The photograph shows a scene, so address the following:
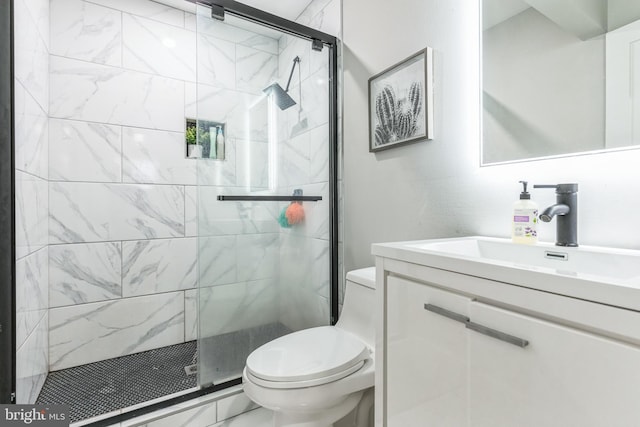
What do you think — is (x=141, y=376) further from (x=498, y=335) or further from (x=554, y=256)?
(x=554, y=256)

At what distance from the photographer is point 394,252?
801 millimetres

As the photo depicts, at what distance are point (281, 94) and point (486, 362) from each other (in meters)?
1.56

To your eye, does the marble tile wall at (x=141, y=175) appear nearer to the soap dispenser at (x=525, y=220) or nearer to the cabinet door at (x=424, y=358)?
the cabinet door at (x=424, y=358)

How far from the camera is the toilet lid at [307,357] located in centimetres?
103

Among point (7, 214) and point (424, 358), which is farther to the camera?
point (7, 214)

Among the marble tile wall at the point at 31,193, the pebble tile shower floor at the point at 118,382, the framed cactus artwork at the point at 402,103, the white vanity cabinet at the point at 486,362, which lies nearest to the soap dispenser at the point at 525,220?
the white vanity cabinet at the point at 486,362

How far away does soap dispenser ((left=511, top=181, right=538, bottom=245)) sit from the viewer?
869mm

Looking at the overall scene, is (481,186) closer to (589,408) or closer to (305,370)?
(589,408)

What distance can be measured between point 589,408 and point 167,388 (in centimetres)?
173

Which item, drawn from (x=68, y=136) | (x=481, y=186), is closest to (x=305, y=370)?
(x=481, y=186)

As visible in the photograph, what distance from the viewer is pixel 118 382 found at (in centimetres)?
166

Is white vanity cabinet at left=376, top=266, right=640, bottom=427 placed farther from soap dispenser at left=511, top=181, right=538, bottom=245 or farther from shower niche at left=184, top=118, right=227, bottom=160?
shower niche at left=184, top=118, right=227, bottom=160

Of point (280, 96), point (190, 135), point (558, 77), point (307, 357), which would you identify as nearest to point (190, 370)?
point (307, 357)

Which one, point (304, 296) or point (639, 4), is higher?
point (639, 4)
